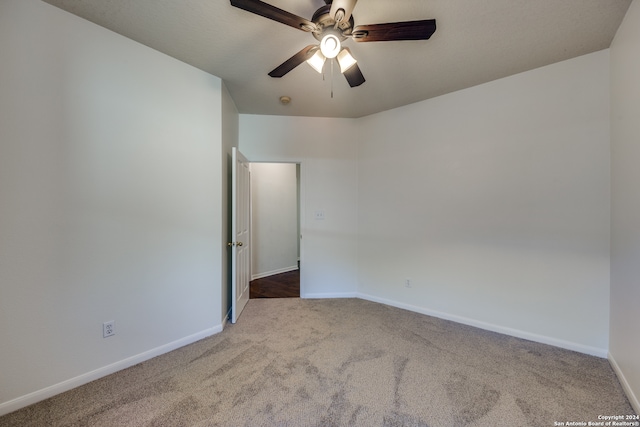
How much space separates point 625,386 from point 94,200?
13.3ft

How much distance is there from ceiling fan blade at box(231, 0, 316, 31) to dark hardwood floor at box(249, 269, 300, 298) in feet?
11.1

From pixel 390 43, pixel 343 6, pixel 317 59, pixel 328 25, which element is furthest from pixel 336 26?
pixel 390 43

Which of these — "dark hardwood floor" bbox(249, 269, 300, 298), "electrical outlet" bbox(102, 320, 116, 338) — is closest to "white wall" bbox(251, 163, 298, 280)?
"dark hardwood floor" bbox(249, 269, 300, 298)

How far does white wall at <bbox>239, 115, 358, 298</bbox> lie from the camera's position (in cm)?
371

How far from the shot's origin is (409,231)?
129 inches

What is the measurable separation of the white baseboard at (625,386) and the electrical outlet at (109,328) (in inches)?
144

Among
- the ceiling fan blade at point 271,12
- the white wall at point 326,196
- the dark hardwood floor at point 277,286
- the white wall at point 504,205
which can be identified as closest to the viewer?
the ceiling fan blade at point 271,12

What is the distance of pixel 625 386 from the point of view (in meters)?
1.77

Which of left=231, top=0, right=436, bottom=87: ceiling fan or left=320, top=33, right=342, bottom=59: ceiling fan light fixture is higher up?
left=231, top=0, right=436, bottom=87: ceiling fan

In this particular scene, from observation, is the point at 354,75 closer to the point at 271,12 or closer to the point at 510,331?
the point at 271,12

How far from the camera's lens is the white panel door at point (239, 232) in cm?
286

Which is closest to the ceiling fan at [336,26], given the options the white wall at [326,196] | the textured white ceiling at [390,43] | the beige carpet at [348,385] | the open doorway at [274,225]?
the textured white ceiling at [390,43]

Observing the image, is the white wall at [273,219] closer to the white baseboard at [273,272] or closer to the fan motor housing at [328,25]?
the white baseboard at [273,272]

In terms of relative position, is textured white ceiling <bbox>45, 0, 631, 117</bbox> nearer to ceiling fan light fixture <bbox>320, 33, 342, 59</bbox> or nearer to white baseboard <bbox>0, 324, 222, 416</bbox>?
ceiling fan light fixture <bbox>320, 33, 342, 59</bbox>
